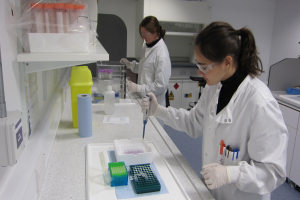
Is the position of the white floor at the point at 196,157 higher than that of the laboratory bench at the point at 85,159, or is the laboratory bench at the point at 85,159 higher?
the laboratory bench at the point at 85,159

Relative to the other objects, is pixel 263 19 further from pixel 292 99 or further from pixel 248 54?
pixel 248 54

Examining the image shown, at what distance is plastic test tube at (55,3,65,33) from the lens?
84cm

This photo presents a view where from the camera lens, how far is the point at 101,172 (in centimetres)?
102

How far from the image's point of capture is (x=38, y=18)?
2.65 ft

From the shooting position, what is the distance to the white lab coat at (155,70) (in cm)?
248

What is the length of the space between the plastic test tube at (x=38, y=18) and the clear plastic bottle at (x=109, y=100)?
0.90 metres

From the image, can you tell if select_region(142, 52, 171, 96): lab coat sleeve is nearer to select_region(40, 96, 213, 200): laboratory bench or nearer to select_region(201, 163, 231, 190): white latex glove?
select_region(40, 96, 213, 200): laboratory bench

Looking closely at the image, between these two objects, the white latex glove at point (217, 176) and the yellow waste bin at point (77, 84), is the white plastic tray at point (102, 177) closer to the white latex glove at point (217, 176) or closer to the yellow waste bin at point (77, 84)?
the white latex glove at point (217, 176)

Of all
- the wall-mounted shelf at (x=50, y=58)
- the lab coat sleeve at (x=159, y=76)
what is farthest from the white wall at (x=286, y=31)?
the wall-mounted shelf at (x=50, y=58)

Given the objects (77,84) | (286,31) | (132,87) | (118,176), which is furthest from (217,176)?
(286,31)

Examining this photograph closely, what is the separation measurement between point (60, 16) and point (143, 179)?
0.65 m

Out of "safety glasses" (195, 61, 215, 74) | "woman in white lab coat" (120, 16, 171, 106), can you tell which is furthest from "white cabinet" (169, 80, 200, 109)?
"safety glasses" (195, 61, 215, 74)

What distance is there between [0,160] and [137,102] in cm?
156

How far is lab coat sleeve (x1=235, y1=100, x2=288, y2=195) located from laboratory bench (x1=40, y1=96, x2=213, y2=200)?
6.8 inches
